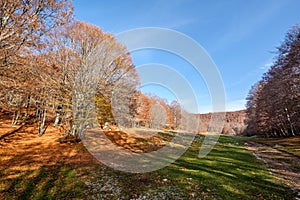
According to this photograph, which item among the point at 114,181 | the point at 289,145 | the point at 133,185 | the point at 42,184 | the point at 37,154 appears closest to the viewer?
the point at 42,184

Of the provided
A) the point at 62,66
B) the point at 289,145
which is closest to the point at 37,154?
the point at 62,66

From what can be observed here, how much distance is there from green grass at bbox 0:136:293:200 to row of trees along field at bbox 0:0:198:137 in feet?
17.7

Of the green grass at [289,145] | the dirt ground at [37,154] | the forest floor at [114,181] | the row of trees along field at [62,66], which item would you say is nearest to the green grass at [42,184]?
the forest floor at [114,181]

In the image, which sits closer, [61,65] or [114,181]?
[114,181]

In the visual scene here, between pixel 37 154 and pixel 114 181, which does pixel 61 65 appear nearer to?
pixel 37 154

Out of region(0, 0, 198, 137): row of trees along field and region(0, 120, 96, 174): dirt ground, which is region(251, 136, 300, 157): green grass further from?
region(0, 120, 96, 174): dirt ground

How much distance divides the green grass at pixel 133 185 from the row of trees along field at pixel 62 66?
539cm

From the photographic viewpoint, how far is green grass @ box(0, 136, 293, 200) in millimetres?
6461

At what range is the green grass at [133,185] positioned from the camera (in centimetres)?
646

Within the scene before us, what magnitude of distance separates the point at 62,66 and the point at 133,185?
1287 centimetres

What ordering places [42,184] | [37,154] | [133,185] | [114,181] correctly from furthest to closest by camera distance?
[37,154]
[114,181]
[133,185]
[42,184]

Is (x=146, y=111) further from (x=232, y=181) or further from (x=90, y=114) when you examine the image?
(x=232, y=181)

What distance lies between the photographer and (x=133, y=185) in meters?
7.48

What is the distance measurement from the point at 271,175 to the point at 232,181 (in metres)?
3.31
